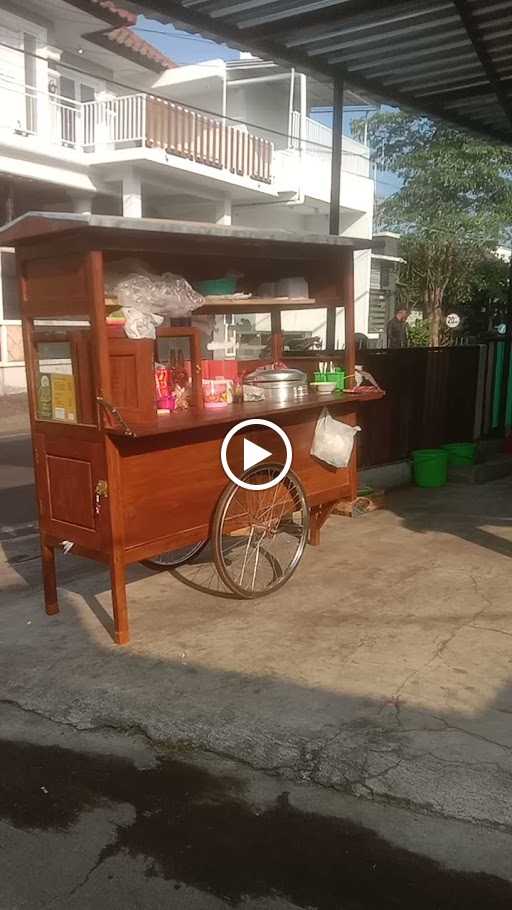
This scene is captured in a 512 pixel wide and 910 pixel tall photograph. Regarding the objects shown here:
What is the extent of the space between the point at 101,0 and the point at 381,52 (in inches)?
105

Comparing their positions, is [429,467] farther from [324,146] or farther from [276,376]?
[324,146]

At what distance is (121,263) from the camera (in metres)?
4.32

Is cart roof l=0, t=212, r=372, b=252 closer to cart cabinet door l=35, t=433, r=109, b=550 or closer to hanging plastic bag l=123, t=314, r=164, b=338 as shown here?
hanging plastic bag l=123, t=314, r=164, b=338

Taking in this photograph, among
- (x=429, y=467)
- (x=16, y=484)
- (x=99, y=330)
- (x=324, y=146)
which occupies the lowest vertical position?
(x=16, y=484)

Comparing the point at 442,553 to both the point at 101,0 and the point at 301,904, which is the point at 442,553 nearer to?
the point at 301,904

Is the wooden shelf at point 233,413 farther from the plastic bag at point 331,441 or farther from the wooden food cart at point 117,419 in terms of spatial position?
the plastic bag at point 331,441

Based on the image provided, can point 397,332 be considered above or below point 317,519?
above

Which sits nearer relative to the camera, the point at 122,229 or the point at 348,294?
the point at 122,229

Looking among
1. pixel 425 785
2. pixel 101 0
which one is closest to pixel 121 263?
pixel 101 0

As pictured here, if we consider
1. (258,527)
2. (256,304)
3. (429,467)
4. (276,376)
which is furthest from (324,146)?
(258,527)

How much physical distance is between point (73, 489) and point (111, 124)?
15417mm

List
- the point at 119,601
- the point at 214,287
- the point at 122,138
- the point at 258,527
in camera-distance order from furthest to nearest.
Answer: the point at 122,138
the point at 214,287
the point at 258,527
the point at 119,601

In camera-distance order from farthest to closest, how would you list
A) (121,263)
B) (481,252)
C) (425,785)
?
(481,252) → (121,263) → (425,785)

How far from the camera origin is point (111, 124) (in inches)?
683
